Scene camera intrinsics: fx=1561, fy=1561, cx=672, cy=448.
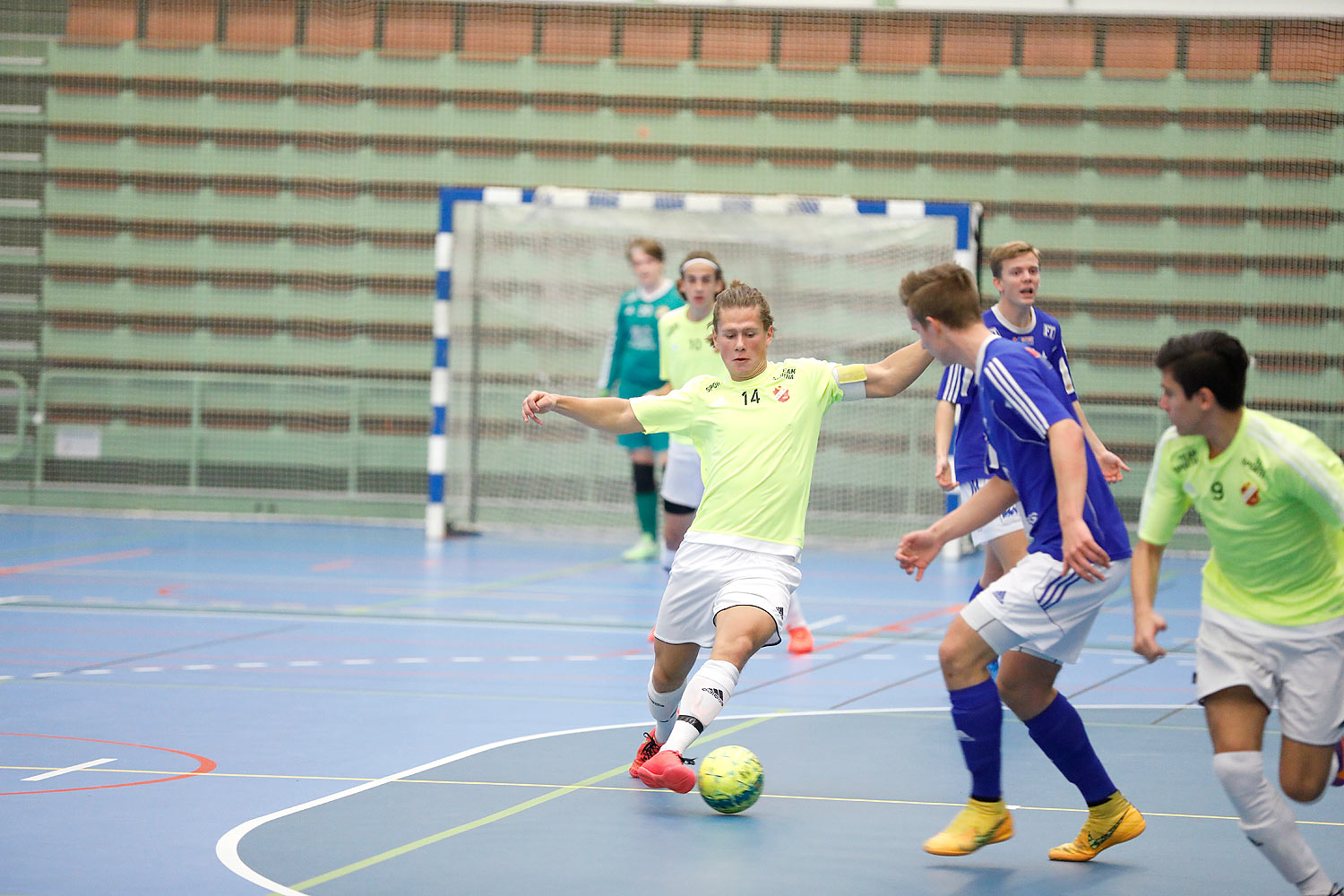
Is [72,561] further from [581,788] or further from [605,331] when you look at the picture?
[581,788]

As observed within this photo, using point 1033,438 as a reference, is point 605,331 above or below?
above

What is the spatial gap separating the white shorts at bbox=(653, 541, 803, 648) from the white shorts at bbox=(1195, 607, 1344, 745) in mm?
1499

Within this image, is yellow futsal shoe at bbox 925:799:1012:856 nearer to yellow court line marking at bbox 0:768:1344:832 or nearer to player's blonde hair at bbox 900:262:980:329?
yellow court line marking at bbox 0:768:1344:832

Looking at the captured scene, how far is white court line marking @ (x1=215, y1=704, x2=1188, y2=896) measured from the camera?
395 cm

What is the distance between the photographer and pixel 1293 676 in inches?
140

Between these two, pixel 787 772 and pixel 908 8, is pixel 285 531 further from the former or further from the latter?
pixel 787 772

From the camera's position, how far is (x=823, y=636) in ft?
28.2

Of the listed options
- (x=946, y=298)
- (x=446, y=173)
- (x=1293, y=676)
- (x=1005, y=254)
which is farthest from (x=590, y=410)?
(x=446, y=173)

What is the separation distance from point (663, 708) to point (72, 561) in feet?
25.2

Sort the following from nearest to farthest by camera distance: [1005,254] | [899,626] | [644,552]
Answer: [1005,254], [899,626], [644,552]

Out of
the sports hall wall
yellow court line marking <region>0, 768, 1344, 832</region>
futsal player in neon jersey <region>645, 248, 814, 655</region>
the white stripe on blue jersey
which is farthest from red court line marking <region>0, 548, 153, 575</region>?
the white stripe on blue jersey

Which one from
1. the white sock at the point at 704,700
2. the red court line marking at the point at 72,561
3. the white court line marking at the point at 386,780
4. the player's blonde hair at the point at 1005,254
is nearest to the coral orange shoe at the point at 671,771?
the white sock at the point at 704,700

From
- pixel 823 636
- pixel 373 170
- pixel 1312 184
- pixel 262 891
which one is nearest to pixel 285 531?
pixel 373 170

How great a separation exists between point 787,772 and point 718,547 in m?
0.91
